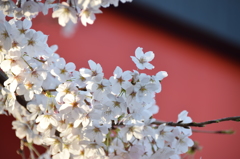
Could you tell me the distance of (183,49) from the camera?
2.25 meters

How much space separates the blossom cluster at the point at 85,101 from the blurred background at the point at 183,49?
0.91 m

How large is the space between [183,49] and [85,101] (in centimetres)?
172

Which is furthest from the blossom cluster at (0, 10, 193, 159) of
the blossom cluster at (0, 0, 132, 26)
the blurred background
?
the blurred background

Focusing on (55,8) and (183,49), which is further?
(183,49)

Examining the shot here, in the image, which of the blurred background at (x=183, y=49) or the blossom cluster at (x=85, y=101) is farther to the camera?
the blurred background at (x=183, y=49)

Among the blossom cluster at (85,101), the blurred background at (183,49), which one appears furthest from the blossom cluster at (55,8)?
the blurred background at (183,49)

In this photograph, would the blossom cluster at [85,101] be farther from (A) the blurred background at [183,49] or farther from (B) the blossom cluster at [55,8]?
(A) the blurred background at [183,49]

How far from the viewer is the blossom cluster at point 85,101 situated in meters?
0.64

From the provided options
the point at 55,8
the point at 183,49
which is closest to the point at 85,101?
the point at 55,8

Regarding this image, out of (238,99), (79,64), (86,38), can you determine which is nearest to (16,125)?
(79,64)

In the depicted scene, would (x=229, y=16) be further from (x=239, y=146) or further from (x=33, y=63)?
(x=33, y=63)

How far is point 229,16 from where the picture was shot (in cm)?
229

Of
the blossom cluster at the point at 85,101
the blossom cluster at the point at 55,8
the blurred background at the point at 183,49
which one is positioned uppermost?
the blurred background at the point at 183,49

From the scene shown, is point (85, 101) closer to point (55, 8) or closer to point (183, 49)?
point (55, 8)
